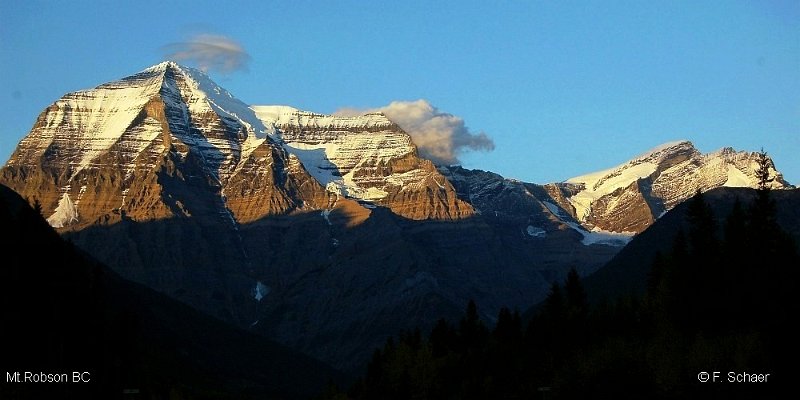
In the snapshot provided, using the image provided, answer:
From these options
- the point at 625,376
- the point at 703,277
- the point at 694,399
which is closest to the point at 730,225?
the point at 703,277

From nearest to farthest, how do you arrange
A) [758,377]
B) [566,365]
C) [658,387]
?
[758,377] < [658,387] < [566,365]

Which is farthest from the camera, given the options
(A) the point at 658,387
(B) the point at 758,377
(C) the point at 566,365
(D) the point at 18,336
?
(C) the point at 566,365

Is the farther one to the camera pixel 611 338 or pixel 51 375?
pixel 611 338

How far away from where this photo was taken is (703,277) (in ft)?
625

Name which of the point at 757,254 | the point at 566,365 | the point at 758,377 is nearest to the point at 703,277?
the point at 757,254

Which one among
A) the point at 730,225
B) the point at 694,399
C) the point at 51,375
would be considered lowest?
the point at 694,399

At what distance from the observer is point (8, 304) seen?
621ft

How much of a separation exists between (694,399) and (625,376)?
67.2 ft

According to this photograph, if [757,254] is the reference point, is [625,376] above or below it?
below

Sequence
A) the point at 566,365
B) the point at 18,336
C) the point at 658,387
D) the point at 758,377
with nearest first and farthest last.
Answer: the point at 758,377 → the point at 658,387 → the point at 18,336 → the point at 566,365

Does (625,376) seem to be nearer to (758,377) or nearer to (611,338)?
(611,338)

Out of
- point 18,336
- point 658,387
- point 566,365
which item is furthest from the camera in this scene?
point 566,365

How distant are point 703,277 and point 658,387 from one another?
24.2m

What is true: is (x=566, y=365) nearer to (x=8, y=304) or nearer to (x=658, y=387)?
(x=658, y=387)
